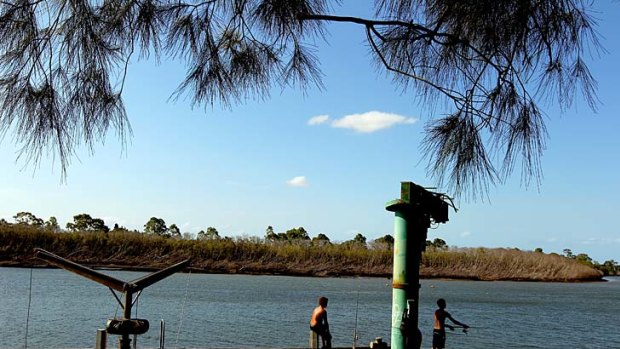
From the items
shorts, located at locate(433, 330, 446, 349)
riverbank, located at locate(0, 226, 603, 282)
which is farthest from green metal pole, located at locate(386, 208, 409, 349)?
riverbank, located at locate(0, 226, 603, 282)

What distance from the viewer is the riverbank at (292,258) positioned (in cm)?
6906

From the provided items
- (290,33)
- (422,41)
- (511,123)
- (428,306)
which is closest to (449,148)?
(511,123)

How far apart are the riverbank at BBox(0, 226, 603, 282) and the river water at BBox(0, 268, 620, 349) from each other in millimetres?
18879

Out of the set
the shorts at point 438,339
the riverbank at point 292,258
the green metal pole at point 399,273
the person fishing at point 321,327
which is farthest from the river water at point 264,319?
the riverbank at point 292,258

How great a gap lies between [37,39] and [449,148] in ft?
7.88

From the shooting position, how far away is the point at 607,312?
44.6m

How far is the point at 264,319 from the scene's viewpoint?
102 ft

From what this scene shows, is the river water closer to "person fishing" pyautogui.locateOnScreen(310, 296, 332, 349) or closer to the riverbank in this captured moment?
"person fishing" pyautogui.locateOnScreen(310, 296, 332, 349)

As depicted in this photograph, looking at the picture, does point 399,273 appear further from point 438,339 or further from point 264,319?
point 264,319

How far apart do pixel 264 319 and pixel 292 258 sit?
45.4m

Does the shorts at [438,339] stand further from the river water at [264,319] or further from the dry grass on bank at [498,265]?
the dry grass on bank at [498,265]

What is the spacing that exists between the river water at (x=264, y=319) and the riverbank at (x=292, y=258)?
61.9 ft

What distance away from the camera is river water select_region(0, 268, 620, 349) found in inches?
926

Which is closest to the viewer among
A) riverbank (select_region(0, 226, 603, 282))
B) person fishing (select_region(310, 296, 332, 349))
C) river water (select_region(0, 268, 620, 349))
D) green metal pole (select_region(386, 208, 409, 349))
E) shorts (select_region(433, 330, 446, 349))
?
green metal pole (select_region(386, 208, 409, 349))
